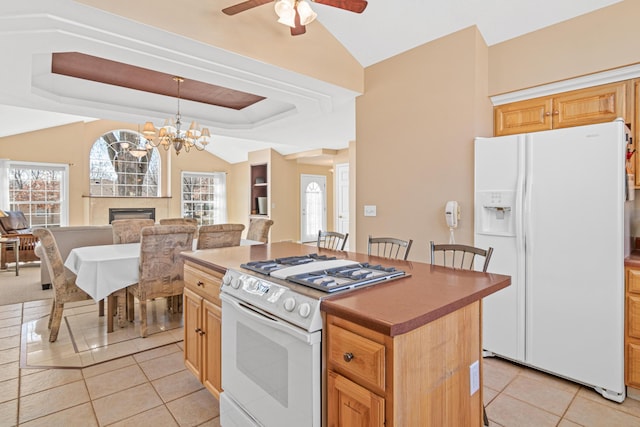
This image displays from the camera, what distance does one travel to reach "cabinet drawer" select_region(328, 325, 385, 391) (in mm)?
1053

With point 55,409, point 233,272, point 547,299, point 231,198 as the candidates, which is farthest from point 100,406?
point 231,198

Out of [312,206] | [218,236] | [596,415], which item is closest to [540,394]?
[596,415]

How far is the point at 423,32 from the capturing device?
3012 millimetres

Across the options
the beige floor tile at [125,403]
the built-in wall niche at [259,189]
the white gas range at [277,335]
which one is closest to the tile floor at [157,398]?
the beige floor tile at [125,403]

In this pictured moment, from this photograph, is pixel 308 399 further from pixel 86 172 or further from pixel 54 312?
pixel 86 172

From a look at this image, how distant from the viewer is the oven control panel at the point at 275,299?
1.22 meters

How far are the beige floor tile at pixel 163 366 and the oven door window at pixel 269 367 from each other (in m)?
0.92

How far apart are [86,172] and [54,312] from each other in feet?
19.6

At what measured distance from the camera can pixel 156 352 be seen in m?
2.79

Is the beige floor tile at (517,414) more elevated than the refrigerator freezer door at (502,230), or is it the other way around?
the refrigerator freezer door at (502,230)

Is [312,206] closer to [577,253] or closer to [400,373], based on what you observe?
[577,253]

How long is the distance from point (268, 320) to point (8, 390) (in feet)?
6.94

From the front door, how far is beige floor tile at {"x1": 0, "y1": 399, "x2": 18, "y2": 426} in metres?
6.92

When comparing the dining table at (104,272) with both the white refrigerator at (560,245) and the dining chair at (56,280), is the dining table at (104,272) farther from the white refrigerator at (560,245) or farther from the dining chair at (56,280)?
the white refrigerator at (560,245)
